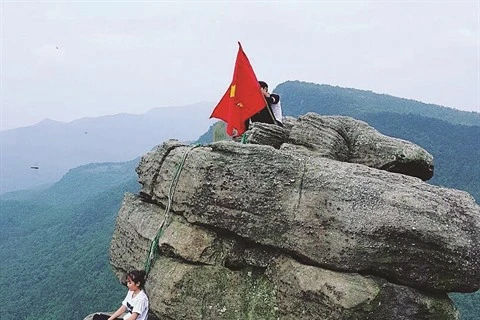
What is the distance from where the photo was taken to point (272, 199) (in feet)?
27.5

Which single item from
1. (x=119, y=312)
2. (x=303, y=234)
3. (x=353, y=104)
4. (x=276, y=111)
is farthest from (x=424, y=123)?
(x=119, y=312)

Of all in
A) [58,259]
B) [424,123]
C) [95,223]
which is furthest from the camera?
[95,223]

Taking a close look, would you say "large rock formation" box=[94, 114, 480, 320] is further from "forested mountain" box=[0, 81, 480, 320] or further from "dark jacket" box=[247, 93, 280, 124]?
"forested mountain" box=[0, 81, 480, 320]

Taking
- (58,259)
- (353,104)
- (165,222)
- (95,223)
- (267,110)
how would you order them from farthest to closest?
1. (353,104)
2. (95,223)
3. (58,259)
4. (267,110)
5. (165,222)

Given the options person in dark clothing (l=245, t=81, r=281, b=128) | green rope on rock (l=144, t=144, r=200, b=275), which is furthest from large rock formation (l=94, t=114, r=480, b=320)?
person in dark clothing (l=245, t=81, r=281, b=128)

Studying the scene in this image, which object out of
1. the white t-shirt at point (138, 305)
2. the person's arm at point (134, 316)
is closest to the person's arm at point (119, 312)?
the white t-shirt at point (138, 305)

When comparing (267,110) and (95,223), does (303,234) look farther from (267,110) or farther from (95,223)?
(95,223)

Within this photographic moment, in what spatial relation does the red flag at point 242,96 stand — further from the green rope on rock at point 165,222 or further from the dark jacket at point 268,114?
the green rope on rock at point 165,222

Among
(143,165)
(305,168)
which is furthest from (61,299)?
(305,168)

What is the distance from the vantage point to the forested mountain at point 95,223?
53.7 metres

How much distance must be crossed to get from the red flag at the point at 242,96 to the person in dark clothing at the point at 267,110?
12.7 inches

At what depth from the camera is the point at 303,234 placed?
26.7 feet

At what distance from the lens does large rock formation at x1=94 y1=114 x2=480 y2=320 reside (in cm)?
754

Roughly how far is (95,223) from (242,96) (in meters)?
79.4
